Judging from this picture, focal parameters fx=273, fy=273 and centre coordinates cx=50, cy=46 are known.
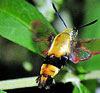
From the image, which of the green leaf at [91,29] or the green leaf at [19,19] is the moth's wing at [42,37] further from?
A: the green leaf at [91,29]

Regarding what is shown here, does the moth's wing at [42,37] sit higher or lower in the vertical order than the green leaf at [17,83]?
higher

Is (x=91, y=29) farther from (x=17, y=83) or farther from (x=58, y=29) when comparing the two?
(x=17, y=83)

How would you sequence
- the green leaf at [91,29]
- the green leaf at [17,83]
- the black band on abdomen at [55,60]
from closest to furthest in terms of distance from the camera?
the black band on abdomen at [55,60], the green leaf at [17,83], the green leaf at [91,29]

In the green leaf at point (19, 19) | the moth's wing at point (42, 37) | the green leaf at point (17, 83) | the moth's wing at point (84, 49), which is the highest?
the green leaf at point (19, 19)

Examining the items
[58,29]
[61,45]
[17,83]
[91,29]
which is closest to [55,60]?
[61,45]

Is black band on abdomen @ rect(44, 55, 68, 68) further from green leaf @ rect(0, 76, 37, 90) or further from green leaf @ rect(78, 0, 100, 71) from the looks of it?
green leaf @ rect(78, 0, 100, 71)

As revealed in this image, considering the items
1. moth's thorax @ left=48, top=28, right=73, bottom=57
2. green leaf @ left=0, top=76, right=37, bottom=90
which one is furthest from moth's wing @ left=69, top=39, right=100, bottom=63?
green leaf @ left=0, top=76, right=37, bottom=90

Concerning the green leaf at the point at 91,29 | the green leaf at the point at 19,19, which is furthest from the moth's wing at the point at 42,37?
the green leaf at the point at 91,29
